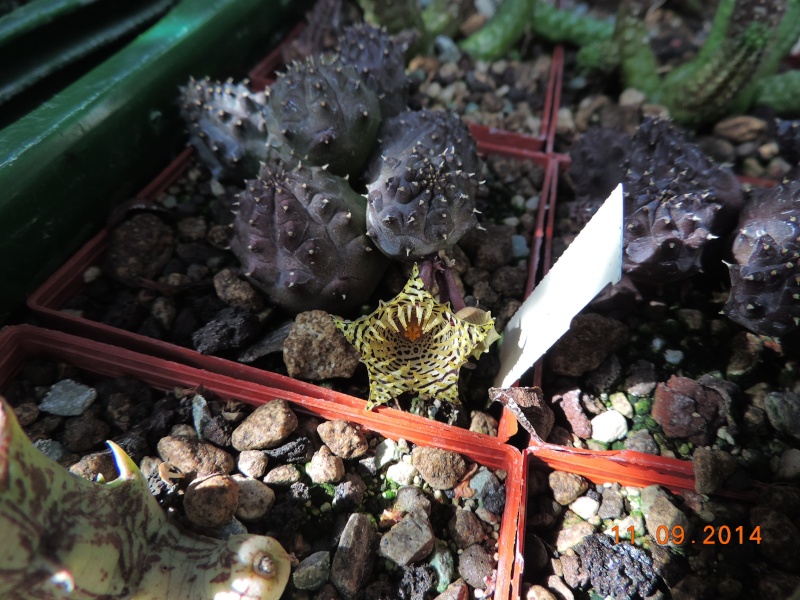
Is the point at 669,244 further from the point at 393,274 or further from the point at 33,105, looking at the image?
the point at 33,105

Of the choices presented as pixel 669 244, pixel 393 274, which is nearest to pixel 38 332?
pixel 393 274

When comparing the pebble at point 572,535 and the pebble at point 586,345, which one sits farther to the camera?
the pebble at point 586,345

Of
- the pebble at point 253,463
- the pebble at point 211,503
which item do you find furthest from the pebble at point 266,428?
the pebble at point 211,503

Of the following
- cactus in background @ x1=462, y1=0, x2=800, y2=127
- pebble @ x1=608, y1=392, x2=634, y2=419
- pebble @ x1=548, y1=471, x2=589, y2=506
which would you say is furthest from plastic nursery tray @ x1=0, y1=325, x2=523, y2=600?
cactus in background @ x1=462, y1=0, x2=800, y2=127

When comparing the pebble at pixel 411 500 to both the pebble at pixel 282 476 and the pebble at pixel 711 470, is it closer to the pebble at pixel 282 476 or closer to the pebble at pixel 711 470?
the pebble at pixel 282 476

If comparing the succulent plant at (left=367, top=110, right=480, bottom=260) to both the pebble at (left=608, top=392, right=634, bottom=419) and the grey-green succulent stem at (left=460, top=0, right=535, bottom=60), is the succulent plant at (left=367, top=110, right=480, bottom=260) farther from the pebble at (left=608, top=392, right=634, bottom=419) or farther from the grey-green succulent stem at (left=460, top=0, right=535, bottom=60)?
the grey-green succulent stem at (left=460, top=0, right=535, bottom=60)

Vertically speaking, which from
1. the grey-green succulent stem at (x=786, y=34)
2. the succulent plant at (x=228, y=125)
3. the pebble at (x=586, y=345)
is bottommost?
the pebble at (x=586, y=345)
